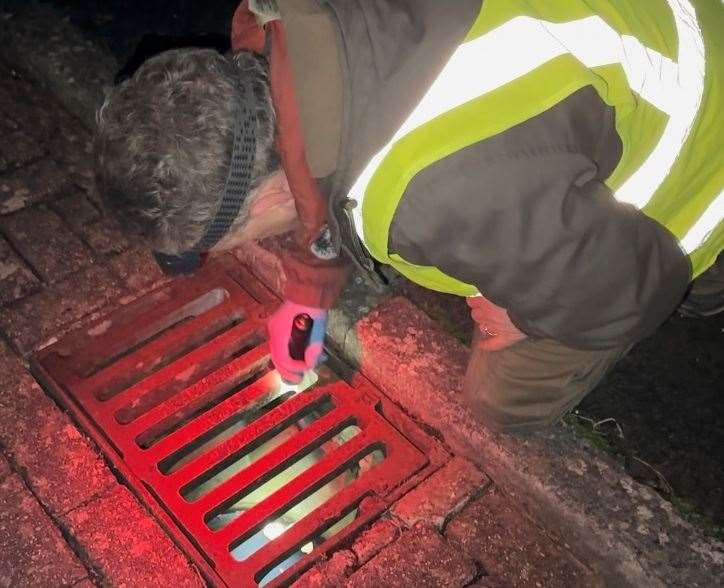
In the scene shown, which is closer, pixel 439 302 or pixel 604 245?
pixel 604 245

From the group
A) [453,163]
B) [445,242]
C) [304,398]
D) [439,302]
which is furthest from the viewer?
[439,302]

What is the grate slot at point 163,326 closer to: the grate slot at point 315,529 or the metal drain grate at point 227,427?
the metal drain grate at point 227,427

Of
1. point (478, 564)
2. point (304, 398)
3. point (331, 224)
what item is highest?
point (331, 224)

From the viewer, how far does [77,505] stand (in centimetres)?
213

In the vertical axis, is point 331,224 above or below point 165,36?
above

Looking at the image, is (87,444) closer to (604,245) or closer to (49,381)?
(49,381)

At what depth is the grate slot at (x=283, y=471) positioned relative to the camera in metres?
2.25

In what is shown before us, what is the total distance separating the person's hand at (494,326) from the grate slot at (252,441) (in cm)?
55

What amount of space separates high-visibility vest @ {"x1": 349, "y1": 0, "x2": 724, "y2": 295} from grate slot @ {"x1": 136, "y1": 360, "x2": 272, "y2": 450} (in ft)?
2.61

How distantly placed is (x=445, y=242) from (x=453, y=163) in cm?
18

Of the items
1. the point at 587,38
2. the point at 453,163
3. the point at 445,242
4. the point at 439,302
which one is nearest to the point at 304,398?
the point at 439,302

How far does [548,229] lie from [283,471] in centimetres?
134

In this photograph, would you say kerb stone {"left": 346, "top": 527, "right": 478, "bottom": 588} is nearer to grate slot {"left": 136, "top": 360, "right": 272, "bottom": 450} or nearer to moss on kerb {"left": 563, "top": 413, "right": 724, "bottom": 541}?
moss on kerb {"left": 563, "top": 413, "right": 724, "bottom": 541}

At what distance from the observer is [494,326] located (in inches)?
84.9
